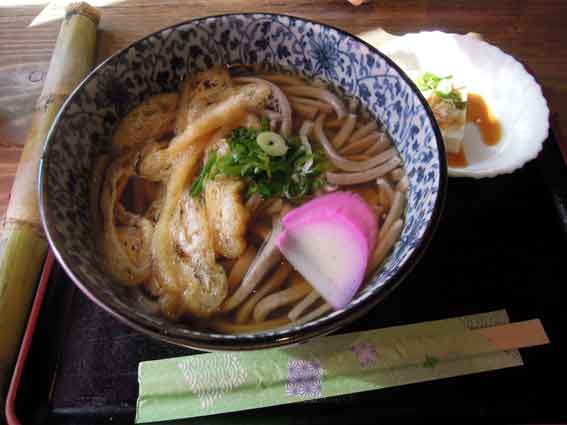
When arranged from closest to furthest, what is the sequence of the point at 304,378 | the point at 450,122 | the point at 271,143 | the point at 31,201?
the point at 304,378 < the point at 271,143 < the point at 31,201 < the point at 450,122

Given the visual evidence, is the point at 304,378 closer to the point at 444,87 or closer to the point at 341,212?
the point at 341,212

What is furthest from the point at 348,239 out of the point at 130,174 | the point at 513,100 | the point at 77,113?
the point at 513,100

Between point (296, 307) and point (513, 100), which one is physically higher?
point (513, 100)

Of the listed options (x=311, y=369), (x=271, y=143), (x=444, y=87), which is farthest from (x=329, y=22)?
(x=311, y=369)

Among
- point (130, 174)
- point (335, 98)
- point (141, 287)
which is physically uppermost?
point (335, 98)

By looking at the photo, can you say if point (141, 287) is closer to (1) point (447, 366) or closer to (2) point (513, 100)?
(1) point (447, 366)

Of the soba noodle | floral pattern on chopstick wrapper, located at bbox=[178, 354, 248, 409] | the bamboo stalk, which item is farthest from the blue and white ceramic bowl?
the bamboo stalk

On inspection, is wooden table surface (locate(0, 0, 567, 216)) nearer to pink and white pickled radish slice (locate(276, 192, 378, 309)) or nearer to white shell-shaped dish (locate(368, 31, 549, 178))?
white shell-shaped dish (locate(368, 31, 549, 178))
